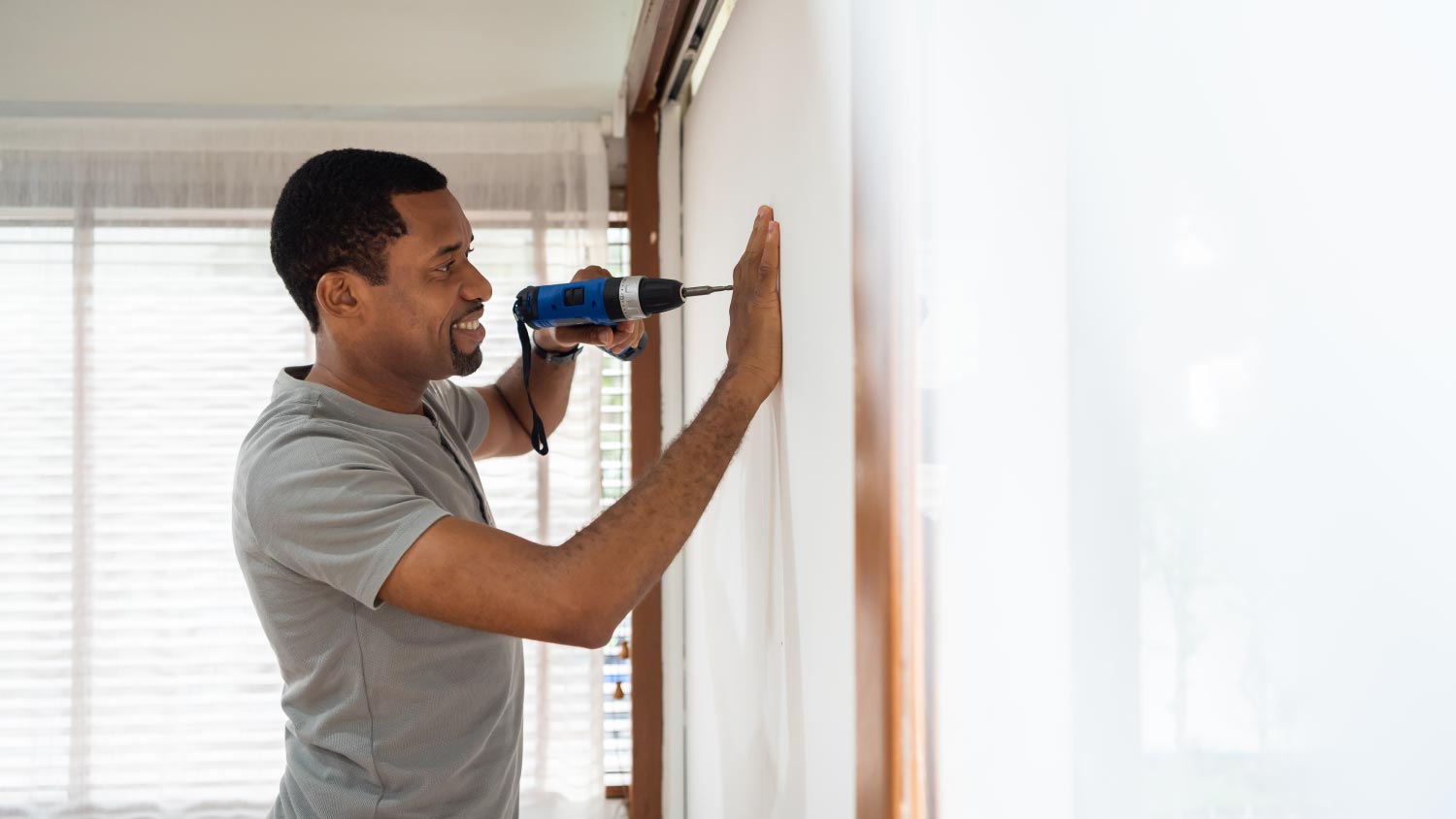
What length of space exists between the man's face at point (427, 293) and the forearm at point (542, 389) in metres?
0.41

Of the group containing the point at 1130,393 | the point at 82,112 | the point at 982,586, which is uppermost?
the point at 82,112

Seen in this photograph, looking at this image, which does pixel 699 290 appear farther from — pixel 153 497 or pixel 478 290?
pixel 153 497

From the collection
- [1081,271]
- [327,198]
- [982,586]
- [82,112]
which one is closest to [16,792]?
[82,112]

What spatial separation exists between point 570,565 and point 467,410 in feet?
2.73

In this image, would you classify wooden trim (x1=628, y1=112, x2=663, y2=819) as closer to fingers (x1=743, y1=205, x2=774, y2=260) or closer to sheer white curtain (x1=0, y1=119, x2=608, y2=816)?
sheer white curtain (x1=0, y1=119, x2=608, y2=816)

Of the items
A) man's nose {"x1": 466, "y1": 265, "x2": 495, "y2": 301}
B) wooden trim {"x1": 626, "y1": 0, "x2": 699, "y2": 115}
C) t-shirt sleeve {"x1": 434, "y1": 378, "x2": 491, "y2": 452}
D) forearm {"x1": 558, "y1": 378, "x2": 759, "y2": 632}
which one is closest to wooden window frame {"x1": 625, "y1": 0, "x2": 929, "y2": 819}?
forearm {"x1": 558, "y1": 378, "x2": 759, "y2": 632}

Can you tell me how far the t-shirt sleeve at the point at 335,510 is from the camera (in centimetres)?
107

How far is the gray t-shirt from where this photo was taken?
1.17 meters

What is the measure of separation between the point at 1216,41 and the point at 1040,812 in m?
0.40


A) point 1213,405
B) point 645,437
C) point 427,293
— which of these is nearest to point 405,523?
point 427,293

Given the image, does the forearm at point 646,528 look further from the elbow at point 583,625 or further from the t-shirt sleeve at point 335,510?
the t-shirt sleeve at point 335,510

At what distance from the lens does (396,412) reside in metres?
1.42

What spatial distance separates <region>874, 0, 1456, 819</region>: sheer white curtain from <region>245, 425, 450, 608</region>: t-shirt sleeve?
0.67 metres

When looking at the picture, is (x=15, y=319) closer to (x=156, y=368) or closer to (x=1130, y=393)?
(x=156, y=368)
